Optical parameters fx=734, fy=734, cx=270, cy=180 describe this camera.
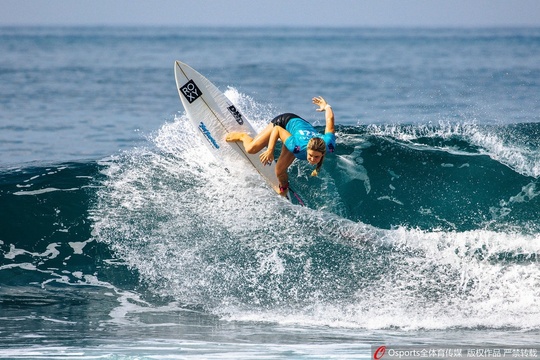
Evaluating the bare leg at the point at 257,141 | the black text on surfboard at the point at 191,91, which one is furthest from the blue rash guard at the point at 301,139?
the black text on surfboard at the point at 191,91

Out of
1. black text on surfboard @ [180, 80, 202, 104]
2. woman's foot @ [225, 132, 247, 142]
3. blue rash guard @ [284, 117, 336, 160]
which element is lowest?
blue rash guard @ [284, 117, 336, 160]

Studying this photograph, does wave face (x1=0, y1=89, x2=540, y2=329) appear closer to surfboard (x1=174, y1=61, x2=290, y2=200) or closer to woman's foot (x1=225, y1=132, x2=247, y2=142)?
surfboard (x1=174, y1=61, x2=290, y2=200)

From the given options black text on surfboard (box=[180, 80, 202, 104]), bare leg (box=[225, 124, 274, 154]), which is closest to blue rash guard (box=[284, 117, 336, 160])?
bare leg (box=[225, 124, 274, 154])

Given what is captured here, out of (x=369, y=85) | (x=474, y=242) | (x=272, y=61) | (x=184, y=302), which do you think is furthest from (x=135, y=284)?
(x=272, y=61)

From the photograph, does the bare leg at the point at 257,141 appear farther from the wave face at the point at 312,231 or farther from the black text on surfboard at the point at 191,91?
the black text on surfboard at the point at 191,91

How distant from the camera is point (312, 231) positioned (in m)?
8.65

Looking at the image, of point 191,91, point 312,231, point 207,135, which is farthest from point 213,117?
point 312,231

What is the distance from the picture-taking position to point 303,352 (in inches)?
243

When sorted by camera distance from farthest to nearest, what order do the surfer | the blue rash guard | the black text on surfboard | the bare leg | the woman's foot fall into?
the black text on surfboard
the woman's foot
the bare leg
the blue rash guard
the surfer

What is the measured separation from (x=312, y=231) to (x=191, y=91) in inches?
99.1

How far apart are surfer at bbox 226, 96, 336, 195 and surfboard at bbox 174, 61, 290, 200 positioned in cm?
21

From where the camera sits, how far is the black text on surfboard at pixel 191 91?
9586 mm

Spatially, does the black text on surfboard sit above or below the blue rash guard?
above

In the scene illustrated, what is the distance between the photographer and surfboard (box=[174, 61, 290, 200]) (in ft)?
31.0
